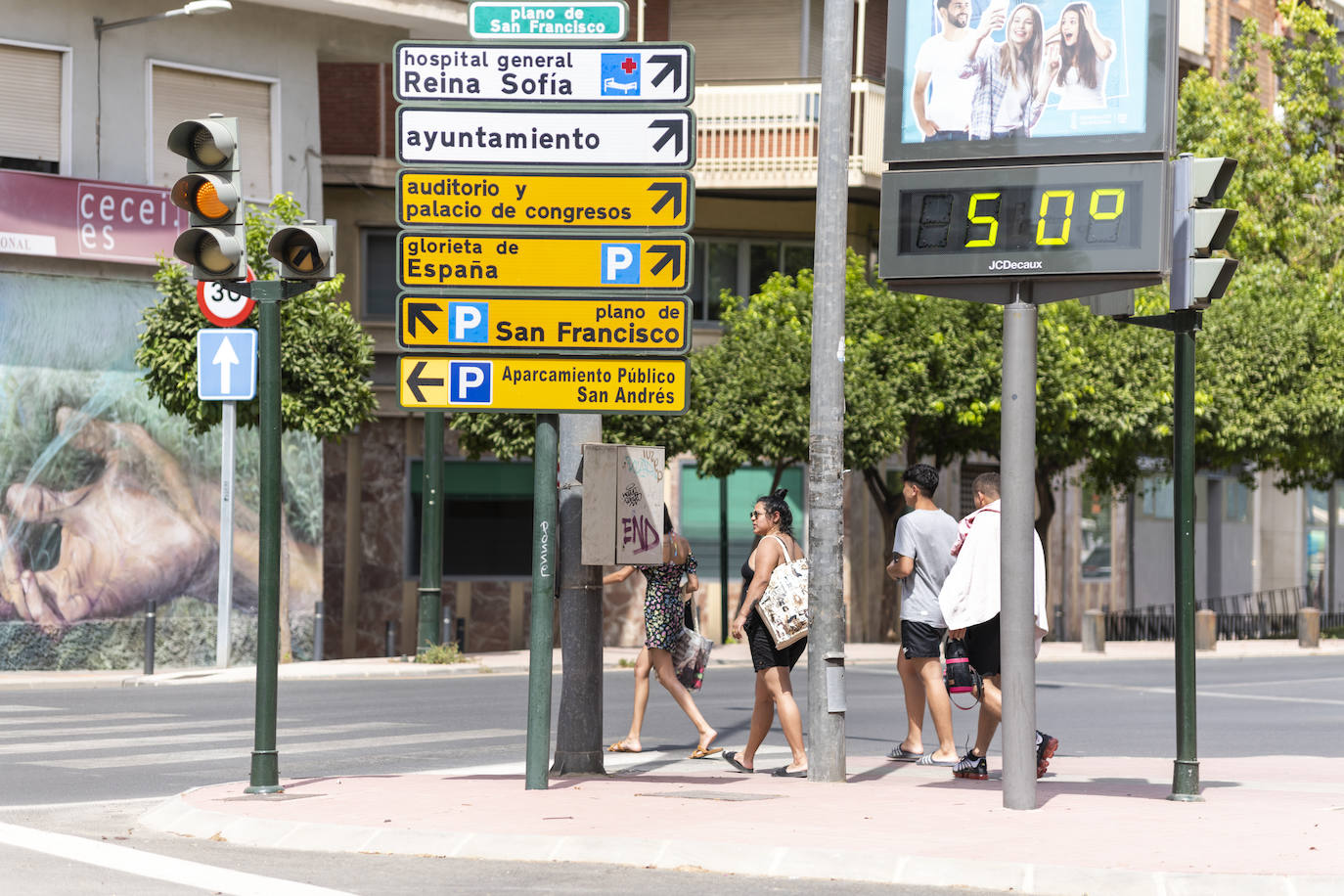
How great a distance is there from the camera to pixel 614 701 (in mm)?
17453

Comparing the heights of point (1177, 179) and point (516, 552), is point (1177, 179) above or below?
above

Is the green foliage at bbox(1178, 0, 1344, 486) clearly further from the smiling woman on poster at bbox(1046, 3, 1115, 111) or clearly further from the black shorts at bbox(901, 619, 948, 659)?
the smiling woman on poster at bbox(1046, 3, 1115, 111)

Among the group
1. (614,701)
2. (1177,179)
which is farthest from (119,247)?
(1177,179)

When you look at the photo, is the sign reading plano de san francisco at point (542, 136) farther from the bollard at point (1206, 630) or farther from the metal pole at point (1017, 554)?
the bollard at point (1206, 630)

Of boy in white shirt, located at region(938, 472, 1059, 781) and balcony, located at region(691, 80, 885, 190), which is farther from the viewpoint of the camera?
balcony, located at region(691, 80, 885, 190)

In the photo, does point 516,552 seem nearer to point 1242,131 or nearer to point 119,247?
point 119,247

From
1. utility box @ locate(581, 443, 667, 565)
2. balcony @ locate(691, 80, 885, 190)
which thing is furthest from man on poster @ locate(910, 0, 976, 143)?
balcony @ locate(691, 80, 885, 190)

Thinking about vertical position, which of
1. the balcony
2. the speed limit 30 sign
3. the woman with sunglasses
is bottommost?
the woman with sunglasses

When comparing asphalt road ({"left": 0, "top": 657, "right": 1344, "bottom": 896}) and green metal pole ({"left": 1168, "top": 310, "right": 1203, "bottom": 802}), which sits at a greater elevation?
green metal pole ({"left": 1168, "top": 310, "right": 1203, "bottom": 802})

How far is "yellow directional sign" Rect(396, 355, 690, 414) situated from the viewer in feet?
33.5

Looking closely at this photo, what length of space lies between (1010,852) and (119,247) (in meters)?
17.5

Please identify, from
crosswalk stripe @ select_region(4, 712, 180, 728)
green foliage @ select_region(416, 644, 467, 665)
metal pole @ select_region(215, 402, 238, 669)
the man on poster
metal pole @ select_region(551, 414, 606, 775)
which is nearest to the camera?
the man on poster

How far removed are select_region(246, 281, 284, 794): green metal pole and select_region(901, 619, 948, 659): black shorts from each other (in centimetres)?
405

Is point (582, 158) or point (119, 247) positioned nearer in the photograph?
point (582, 158)
